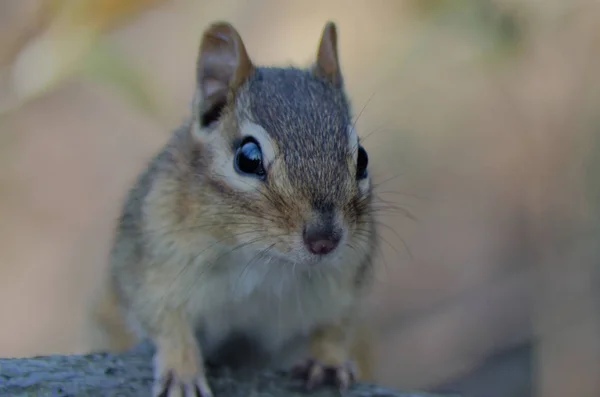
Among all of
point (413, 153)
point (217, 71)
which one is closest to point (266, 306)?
point (217, 71)

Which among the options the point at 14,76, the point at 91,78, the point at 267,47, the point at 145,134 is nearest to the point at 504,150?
the point at 267,47

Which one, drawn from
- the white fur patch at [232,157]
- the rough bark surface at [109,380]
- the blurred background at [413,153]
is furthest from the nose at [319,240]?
the blurred background at [413,153]

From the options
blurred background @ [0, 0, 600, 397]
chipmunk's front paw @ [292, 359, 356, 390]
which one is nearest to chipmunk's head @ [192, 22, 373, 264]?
chipmunk's front paw @ [292, 359, 356, 390]

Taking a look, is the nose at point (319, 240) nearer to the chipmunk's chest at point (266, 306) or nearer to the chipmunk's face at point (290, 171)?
the chipmunk's face at point (290, 171)

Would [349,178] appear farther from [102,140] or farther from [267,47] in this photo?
[102,140]

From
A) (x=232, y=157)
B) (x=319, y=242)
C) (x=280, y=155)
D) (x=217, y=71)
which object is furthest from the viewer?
(x=217, y=71)

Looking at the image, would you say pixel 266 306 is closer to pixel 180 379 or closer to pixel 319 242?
pixel 180 379

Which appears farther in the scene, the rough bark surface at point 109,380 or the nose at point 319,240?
the rough bark surface at point 109,380
